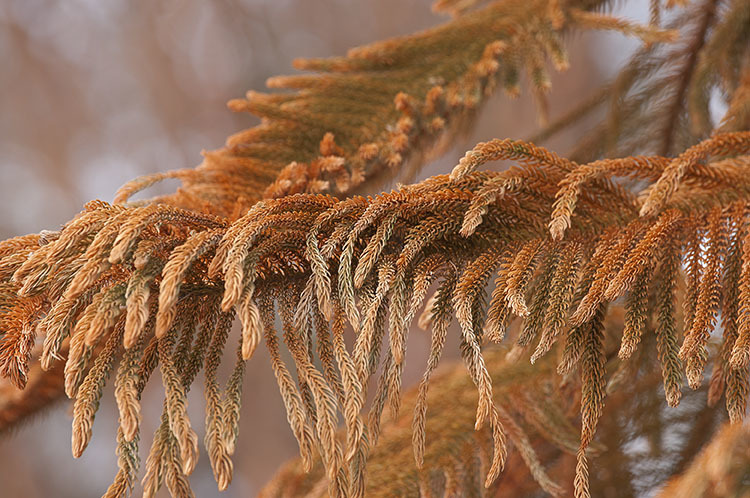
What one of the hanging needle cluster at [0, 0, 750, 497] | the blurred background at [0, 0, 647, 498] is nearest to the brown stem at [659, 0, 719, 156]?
the hanging needle cluster at [0, 0, 750, 497]

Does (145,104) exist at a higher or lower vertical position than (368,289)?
lower

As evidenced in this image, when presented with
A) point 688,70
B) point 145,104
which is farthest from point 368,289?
point 145,104

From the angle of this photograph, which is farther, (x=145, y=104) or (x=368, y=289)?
(x=145, y=104)

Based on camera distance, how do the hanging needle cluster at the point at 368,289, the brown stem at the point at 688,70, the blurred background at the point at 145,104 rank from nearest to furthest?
the hanging needle cluster at the point at 368,289
the brown stem at the point at 688,70
the blurred background at the point at 145,104

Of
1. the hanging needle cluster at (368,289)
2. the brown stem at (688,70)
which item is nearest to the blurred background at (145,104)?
the brown stem at (688,70)

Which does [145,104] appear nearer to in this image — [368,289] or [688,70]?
[688,70]

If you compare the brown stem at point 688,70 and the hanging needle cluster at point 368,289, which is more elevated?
the hanging needle cluster at point 368,289

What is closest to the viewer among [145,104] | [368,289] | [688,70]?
[368,289]

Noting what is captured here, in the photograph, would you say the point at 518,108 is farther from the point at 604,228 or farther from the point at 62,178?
the point at 604,228

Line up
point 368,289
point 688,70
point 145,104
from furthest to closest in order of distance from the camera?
point 145,104 → point 688,70 → point 368,289

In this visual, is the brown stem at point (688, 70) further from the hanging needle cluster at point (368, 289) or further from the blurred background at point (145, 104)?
the blurred background at point (145, 104)
